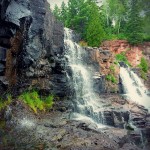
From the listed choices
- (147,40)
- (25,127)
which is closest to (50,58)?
(25,127)

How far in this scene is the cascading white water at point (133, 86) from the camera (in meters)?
31.7

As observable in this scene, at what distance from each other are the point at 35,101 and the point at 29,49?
379 cm

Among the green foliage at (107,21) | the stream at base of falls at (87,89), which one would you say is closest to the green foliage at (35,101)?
the stream at base of falls at (87,89)

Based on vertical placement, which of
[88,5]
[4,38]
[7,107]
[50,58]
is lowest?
[7,107]

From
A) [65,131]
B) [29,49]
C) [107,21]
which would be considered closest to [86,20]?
[107,21]

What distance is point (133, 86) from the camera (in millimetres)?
33594

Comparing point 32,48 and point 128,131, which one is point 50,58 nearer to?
point 32,48

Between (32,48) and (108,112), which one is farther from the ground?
(32,48)

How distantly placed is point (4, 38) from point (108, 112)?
10.6 meters

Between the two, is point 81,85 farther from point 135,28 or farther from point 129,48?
point 135,28

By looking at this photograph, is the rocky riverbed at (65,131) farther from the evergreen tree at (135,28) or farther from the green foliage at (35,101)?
Result: the evergreen tree at (135,28)

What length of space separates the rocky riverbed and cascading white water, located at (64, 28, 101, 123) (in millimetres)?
1266

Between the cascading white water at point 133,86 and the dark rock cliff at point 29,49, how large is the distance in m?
11.6

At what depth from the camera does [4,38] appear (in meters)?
15.7
